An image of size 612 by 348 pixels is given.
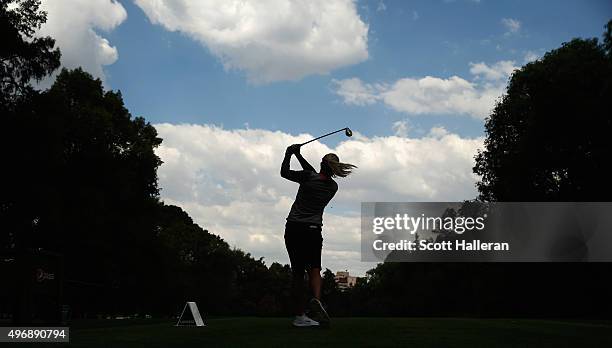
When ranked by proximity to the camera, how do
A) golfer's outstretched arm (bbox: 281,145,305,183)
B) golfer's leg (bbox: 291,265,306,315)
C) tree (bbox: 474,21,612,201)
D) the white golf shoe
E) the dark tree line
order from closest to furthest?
1. the white golf shoe
2. golfer's leg (bbox: 291,265,306,315)
3. golfer's outstretched arm (bbox: 281,145,305,183)
4. the dark tree line
5. tree (bbox: 474,21,612,201)

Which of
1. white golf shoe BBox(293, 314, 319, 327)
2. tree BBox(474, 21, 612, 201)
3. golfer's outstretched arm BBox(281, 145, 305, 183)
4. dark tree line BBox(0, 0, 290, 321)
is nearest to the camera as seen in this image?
white golf shoe BBox(293, 314, 319, 327)

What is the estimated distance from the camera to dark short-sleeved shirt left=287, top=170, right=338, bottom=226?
9.37 metres

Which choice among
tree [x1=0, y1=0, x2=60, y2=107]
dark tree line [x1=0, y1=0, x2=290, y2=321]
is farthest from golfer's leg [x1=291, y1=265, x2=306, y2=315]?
tree [x1=0, y1=0, x2=60, y2=107]

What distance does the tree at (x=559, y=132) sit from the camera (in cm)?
3662

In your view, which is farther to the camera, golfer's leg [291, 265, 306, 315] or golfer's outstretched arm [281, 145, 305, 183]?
golfer's outstretched arm [281, 145, 305, 183]

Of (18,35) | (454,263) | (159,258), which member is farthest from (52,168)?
(454,263)

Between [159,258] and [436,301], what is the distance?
138ft

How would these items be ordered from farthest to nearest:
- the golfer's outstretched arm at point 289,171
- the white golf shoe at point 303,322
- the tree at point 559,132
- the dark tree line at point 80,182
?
the tree at point 559,132, the dark tree line at point 80,182, the golfer's outstretched arm at point 289,171, the white golf shoe at point 303,322

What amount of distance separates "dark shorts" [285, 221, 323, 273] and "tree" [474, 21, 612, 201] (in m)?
28.6

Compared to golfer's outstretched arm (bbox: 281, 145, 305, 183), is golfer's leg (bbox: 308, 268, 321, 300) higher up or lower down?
lower down

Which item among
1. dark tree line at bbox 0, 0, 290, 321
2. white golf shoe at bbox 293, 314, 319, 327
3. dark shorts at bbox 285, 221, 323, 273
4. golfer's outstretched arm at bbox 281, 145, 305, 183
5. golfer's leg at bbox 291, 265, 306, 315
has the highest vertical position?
dark tree line at bbox 0, 0, 290, 321

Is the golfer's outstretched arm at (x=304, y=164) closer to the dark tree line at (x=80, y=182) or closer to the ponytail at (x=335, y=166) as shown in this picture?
the ponytail at (x=335, y=166)

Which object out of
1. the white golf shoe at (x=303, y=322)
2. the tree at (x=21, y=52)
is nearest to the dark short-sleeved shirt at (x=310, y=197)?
the white golf shoe at (x=303, y=322)

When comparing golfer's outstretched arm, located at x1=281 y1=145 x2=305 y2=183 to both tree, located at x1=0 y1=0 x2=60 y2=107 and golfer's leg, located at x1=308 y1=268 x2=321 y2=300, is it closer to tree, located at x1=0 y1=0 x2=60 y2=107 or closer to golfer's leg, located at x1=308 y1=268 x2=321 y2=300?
golfer's leg, located at x1=308 y1=268 x2=321 y2=300
